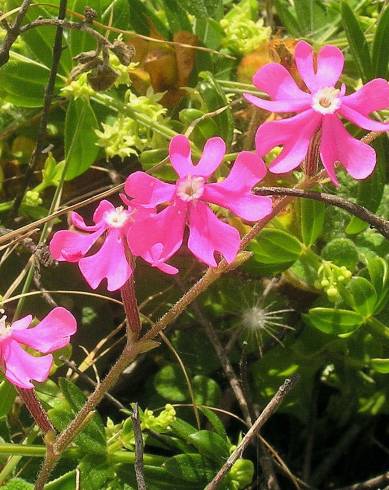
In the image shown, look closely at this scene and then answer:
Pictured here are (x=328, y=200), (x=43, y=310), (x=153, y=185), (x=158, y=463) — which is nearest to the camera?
(x=153, y=185)

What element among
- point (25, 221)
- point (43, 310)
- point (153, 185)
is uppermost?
point (153, 185)

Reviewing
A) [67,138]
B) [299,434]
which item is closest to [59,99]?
[67,138]

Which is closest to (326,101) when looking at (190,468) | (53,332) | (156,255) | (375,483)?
(156,255)

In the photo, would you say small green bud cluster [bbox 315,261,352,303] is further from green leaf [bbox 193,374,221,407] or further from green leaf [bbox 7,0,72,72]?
green leaf [bbox 7,0,72,72]

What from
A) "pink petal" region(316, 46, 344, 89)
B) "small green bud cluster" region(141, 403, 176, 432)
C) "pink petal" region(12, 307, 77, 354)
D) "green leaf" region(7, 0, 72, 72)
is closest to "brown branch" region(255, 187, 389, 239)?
"pink petal" region(316, 46, 344, 89)

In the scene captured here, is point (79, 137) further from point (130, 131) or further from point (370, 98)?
point (370, 98)

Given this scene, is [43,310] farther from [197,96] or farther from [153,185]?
[153,185]
